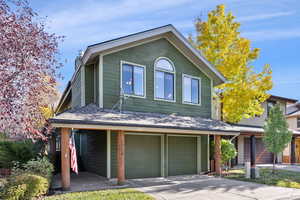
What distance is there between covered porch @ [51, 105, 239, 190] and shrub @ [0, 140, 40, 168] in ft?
7.74

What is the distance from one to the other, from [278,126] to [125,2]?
11104 mm

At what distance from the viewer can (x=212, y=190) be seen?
9.69m

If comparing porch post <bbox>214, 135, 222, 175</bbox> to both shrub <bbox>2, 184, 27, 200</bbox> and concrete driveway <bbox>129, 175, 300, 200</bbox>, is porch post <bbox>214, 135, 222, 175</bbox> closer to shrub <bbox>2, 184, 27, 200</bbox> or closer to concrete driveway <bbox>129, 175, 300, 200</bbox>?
concrete driveway <bbox>129, 175, 300, 200</bbox>

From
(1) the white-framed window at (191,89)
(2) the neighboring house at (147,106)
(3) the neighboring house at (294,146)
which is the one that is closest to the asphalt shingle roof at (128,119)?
(2) the neighboring house at (147,106)

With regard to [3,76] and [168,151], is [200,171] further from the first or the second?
[3,76]

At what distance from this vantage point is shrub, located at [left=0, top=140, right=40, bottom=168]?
1221cm

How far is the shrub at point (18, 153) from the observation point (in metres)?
12.2

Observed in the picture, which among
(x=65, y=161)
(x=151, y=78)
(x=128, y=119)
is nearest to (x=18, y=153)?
(x=65, y=161)

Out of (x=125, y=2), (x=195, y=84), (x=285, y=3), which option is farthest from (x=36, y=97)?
(x=285, y=3)

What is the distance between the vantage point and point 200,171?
562 inches

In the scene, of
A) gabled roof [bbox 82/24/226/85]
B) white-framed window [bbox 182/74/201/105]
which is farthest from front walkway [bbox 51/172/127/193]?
white-framed window [bbox 182/74/201/105]

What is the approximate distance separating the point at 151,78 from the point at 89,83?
10.9ft

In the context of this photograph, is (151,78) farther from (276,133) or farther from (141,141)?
(276,133)

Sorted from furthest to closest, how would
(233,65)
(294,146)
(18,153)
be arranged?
1. (294,146)
2. (233,65)
3. (18,153)
